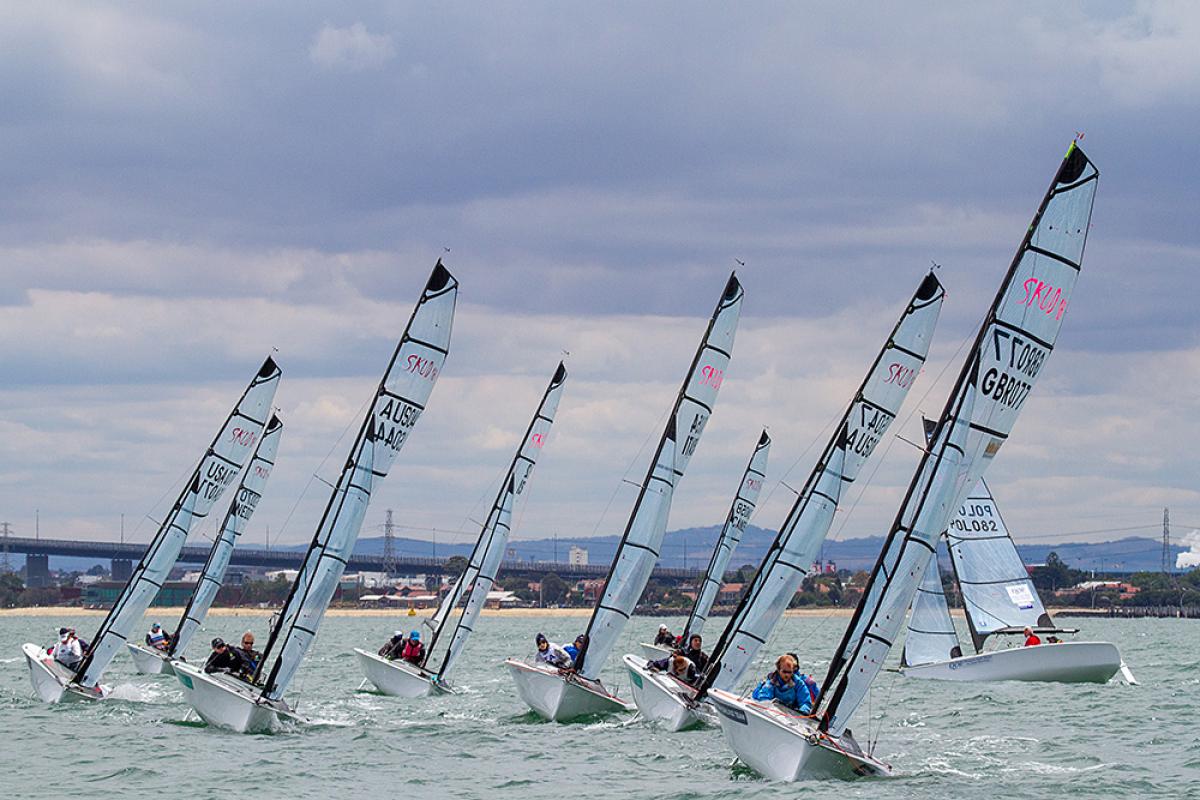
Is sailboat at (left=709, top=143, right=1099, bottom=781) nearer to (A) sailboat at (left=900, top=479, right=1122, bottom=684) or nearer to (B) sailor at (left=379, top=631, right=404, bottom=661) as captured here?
(A) sailboat at (left=900, top=479, right=1122, bottom=684)

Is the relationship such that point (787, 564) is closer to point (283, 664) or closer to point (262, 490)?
point (283, 664)

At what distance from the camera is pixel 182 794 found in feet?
92.1

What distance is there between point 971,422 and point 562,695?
43.6 feet

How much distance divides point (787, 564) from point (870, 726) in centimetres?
552

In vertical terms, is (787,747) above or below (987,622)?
below

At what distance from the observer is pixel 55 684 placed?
1677 inches

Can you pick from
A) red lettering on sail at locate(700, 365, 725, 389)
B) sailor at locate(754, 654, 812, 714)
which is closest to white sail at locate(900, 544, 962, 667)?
red lettering on sail at locate(700, 365, 725, 389)

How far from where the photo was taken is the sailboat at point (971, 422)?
27.9 m

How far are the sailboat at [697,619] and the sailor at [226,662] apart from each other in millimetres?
8109

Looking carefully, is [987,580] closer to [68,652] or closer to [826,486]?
[826,486]

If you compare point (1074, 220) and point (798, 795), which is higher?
point (1074, 220)

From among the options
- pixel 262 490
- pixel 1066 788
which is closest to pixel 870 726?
pixel 1066 788

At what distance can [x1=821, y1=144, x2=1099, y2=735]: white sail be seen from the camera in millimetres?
27984

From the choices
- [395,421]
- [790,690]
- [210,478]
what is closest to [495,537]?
[210,478]
